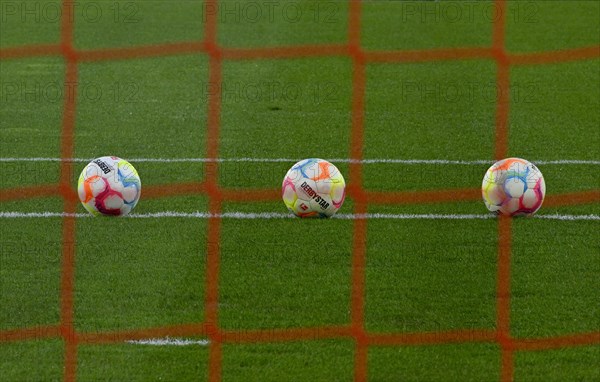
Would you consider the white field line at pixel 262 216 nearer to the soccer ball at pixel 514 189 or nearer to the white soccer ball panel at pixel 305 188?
the soccer ball at pixel 514 189

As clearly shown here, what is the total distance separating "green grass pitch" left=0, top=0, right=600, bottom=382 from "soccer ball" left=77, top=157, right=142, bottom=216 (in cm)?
11

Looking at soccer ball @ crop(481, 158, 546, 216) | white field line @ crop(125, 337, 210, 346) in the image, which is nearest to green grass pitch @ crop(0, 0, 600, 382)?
white field line @ crop(125, 337, 210, 346)

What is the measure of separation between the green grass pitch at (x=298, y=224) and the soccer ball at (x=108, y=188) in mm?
113

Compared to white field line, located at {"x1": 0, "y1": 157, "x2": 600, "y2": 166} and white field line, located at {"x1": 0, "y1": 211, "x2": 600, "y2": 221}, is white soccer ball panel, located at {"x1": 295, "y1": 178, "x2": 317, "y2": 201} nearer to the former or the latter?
white field line, located at {"x1": 0, "y1": 211, "x2": 600, "y2": 221}

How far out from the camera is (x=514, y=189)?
6.99 m

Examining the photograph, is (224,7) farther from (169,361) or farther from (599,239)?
(169,361)

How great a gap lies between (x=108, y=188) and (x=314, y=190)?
1299 mm

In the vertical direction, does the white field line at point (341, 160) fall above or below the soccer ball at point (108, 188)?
above

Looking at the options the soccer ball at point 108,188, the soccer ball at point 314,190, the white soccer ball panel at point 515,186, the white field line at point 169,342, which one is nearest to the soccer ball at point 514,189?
the white soccer ball panel at point 515,186

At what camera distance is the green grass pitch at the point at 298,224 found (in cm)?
509

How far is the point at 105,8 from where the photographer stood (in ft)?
59.9

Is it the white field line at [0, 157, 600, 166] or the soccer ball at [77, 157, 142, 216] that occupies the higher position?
the white field line at [0, 157, 600, 166]

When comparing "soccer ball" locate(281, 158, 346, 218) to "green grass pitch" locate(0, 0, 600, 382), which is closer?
"green grass pitch" locate(0, 0, 600, 382)

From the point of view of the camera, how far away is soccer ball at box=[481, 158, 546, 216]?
7004 mm
